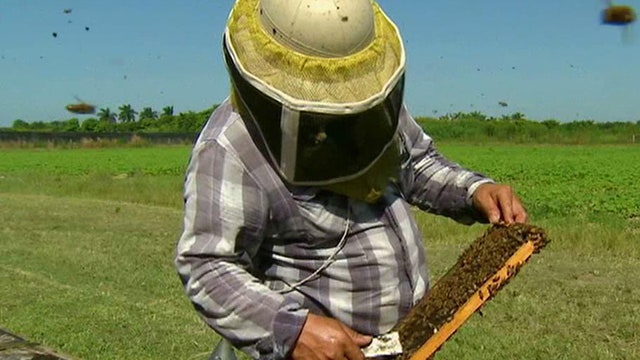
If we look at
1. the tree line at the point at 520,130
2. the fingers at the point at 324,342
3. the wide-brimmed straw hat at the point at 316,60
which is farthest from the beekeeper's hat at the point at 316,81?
the tree line at the point at 520,130

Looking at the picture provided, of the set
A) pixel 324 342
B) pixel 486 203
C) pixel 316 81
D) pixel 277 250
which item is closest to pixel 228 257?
pixel 277 250

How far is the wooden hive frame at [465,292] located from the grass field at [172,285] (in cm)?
399

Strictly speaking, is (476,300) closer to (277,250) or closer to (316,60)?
(277,250)

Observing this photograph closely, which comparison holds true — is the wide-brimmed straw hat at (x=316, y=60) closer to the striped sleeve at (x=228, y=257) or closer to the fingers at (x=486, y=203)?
the striped sleeve at (x=228, y=257)


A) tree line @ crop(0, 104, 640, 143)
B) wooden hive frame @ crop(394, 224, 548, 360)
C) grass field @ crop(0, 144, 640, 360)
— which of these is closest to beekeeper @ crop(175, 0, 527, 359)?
wooden hive frame @ crop(394, 224, 548, 360)

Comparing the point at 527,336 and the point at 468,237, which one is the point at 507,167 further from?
the point at 527,336

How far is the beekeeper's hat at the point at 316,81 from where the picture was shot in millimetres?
2125

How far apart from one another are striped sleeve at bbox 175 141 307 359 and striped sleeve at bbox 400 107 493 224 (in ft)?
2.11

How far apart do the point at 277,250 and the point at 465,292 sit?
0.49 meters

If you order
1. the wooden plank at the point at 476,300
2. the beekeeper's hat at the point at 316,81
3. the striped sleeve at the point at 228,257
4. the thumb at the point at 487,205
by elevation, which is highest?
the beekeeper's hat at the point at 316,81

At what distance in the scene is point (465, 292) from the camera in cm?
239

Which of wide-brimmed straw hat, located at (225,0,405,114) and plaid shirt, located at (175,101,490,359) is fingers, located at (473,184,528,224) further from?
wide-brimmed straw hat, located at (225,0,405,114)

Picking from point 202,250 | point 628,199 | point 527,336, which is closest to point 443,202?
point 202,250

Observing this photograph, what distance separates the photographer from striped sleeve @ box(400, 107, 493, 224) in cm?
275
